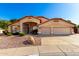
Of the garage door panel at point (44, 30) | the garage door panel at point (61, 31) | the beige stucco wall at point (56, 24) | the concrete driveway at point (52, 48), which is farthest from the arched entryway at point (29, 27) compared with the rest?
the garage door panel at point (61, 31)

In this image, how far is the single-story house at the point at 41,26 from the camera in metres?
6.12

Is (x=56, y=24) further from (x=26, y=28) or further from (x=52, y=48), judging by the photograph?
(x=26, y=28)

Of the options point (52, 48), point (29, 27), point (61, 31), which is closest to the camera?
point (52, 48)

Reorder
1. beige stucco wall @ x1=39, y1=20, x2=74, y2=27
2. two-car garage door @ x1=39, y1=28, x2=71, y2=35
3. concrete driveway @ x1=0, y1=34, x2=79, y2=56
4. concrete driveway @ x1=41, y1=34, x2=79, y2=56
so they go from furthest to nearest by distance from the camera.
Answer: two-car garage door @ x1=39, y1=28, x2=71, y2=35 < beige stucco wall @ x1=39, y1=20, x2=74, y2=27 < concrete driveway @ x1=41, y1=34, x2=79, y2=56 < concrete driveway @ x1=0, y1=34, x2=79, y2=56

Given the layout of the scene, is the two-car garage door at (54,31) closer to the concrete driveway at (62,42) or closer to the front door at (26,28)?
the concrete driveway at (62,42)

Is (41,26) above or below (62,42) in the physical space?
above

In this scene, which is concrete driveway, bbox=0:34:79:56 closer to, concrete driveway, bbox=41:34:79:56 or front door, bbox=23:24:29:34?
concrete driveway, bbox=41:34:79:56

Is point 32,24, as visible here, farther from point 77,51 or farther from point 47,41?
point 77,51

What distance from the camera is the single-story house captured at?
6.12 metres

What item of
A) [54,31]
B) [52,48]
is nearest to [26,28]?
[54,31]

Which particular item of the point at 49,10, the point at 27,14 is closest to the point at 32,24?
the point at 27,14

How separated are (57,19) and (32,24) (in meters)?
0.89

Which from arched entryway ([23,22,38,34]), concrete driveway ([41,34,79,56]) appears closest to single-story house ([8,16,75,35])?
arched entryway ([23,22,38,34])

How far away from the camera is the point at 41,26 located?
247 inches
